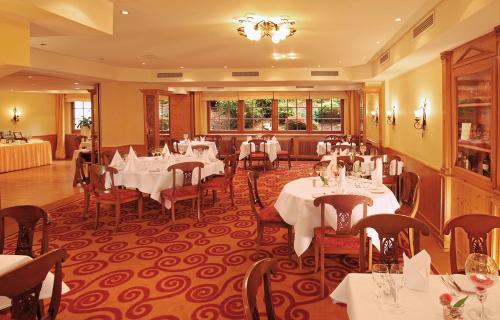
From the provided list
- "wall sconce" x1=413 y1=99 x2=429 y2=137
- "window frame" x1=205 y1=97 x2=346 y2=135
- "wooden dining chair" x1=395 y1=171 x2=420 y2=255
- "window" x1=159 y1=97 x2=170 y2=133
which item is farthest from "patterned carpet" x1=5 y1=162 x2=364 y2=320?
"window frame" x1=205 y1=97 x2=346 y2=135

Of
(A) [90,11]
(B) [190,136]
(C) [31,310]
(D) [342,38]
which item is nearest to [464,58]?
(D) [342,38]

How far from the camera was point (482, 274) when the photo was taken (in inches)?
69.7

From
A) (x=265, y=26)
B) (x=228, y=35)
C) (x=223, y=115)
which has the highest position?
(x=228, y=35)

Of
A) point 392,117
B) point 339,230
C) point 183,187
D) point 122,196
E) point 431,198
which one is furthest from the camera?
point 392,117

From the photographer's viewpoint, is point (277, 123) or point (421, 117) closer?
point (421, 117)

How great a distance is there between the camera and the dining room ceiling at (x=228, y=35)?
15.2 ft

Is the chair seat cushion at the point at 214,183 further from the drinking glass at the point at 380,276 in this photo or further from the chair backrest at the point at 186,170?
the drinking glass at the point at 380,276

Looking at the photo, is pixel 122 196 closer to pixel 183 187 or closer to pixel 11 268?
pixel 183 187

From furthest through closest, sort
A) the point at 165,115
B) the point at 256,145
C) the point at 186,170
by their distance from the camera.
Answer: the point at 165,115 → the point at 256,145 → the point at 186,170

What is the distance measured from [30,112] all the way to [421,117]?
14344mm

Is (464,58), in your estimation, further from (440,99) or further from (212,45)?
(212,45)

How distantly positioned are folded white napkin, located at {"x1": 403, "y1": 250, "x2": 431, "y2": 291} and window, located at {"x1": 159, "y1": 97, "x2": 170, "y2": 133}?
12008mm

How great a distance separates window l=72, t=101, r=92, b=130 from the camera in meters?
16.1

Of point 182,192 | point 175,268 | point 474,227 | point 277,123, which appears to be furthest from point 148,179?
point 277,123
